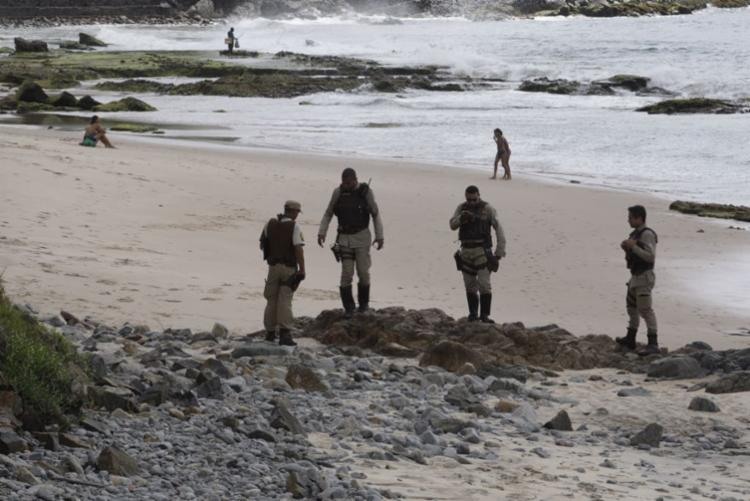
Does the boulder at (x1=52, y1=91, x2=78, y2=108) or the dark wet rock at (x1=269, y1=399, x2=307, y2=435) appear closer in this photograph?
the dark wet rock at (x1=269, y1=399, x2=307, y2=435)

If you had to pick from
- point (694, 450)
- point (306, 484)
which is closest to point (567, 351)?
point (694, 450)

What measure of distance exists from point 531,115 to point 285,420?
33.8m

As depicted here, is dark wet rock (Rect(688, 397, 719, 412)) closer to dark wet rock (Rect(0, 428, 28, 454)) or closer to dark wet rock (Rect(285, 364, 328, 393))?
dark wet rock (Rect(285, 364, 328, 393))

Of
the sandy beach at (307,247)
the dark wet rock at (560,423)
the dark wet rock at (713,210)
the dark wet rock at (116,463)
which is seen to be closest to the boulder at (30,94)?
the sandy beach at (307,247)

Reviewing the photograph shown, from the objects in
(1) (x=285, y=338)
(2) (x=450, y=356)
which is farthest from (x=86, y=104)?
(2) (x=450, y=356)

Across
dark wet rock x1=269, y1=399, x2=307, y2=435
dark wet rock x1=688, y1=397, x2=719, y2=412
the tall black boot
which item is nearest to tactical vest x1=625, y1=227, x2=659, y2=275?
the tall black boot

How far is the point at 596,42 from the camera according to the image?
82125 mm

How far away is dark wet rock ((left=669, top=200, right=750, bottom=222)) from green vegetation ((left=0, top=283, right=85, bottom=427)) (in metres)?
14.9

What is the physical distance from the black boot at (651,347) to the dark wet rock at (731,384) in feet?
3.99

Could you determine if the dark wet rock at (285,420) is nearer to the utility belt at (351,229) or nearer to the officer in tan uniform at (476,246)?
the utility belt at (351,229)

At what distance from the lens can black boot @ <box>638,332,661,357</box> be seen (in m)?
12.2

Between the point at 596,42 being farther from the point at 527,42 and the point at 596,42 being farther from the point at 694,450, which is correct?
the point at 694,450

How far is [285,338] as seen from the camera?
38.1ft

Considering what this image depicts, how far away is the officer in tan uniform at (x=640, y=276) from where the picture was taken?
12328mm
